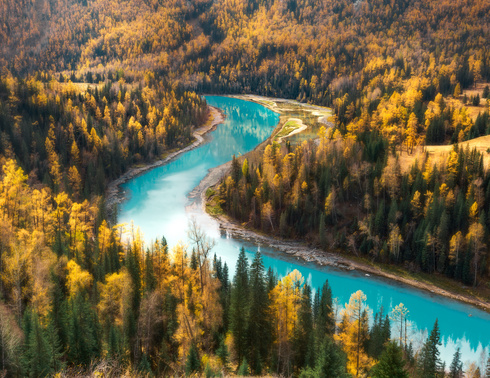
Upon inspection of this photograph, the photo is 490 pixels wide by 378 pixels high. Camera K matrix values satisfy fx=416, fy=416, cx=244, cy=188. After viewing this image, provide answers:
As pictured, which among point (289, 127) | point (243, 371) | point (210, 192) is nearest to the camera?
point (243, 371)

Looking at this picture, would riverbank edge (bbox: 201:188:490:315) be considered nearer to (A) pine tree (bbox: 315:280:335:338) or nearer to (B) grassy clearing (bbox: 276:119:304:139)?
(A) pine tree (bbox: 315:280:335:338)

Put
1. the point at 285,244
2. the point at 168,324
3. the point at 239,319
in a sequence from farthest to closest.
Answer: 1. the point at 285,244
2. the point at 168,324
3. the point at 239,319

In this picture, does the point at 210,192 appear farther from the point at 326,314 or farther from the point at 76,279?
the point at 326,314

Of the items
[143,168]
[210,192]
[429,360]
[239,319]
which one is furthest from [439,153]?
[143,168]

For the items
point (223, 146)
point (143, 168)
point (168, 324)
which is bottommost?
point (143, 168)

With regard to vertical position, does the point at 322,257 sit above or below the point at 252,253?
above

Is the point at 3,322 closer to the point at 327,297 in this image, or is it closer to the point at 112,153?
the point at 327,297

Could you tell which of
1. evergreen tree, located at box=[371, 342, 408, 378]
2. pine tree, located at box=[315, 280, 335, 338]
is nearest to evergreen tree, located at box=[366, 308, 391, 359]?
pine tree, located at box=[315, 280, 335, 338]
